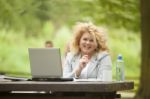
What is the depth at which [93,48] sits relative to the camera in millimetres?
4816

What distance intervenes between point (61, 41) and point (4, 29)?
5.35ft

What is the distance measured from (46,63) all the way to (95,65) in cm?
76

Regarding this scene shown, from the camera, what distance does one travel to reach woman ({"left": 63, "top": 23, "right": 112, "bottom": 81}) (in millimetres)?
4781

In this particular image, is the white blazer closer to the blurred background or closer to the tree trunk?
the tree trunk

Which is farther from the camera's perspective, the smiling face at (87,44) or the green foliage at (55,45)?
the green foliage at (55,45)

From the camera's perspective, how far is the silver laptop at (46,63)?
4.21 metres

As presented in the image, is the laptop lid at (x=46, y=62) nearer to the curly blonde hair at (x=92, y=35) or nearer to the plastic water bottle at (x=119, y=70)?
the plastic water bottle at (x=119, y=70)

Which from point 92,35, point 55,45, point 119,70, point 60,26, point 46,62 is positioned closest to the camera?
point 46,62

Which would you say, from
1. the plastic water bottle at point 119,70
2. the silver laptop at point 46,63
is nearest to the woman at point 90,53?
the plastic water bottle at point 119,70

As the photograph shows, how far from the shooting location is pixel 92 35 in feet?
15.7

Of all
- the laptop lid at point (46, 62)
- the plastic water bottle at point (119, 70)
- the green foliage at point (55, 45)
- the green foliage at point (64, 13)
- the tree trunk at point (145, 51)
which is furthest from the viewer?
the green foliage at point (64, 13)

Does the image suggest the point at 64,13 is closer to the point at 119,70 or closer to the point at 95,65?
the point at 95,65

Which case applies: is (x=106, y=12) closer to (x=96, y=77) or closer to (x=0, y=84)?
(x=96, y=77)

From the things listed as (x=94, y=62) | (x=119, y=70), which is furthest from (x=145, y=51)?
(x=119, y=70)
